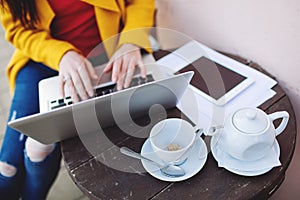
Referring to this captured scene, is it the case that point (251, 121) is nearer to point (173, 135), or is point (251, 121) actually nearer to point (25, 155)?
point (173, 135)

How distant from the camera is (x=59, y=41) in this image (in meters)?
0.91

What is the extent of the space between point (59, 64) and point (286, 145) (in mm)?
574

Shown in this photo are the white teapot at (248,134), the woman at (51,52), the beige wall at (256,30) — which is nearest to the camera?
the white teapot at (248,134)

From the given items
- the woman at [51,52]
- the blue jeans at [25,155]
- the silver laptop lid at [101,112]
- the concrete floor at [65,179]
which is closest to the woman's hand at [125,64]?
the woman at [51,52]

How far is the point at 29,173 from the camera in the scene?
3.01ft

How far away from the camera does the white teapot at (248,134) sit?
60 cm

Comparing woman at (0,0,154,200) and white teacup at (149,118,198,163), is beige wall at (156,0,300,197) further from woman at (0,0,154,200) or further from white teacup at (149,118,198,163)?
white teacup at (149,118,198,163)

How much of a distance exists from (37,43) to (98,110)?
360 mm

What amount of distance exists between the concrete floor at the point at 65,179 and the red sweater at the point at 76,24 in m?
0.53

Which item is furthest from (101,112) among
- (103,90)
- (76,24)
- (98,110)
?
(76,24)

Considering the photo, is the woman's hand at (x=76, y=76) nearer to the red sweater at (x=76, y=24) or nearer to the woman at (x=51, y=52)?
the woman at (x=51, y=52)

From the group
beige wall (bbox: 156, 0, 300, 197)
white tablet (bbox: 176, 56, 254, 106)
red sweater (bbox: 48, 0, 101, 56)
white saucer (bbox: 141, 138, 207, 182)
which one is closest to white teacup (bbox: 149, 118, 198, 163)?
white saucer (bbox: 141, 138, 207, 182)

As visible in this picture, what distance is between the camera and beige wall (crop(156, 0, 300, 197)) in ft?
2.43

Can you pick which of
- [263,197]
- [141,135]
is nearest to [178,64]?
[141,135]
